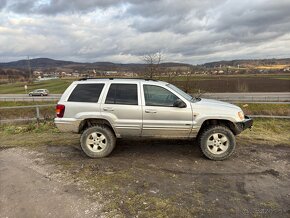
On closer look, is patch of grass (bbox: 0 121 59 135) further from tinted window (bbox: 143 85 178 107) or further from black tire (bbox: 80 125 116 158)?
tinted window (bbox: 143 85 178 107)

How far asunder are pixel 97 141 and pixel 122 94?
1.19 m

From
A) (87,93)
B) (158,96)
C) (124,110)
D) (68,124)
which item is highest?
(87,93)

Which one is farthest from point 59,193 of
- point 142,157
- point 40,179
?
point 142,157

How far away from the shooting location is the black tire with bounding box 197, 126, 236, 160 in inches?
225

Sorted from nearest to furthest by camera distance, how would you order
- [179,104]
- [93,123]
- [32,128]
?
[179,104]
[93,123]
[32,128]

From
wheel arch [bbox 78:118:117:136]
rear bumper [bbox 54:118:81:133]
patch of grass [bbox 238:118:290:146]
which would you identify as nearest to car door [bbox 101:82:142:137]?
wheel arch [bbox 78:118:117:136]

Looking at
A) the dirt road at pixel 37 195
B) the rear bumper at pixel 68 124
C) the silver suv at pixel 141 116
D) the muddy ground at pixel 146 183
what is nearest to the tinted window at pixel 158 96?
the silver suv at pixel 141 116

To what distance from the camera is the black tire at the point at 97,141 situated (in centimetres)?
595

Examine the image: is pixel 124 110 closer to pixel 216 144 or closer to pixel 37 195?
pixel 216 144

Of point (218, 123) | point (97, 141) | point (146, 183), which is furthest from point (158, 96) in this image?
point (146, 183)

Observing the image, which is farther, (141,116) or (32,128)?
(32,128)

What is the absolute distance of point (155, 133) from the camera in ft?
19.2

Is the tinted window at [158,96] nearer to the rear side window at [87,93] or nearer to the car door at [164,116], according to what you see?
the car door at [164,116]

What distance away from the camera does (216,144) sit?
577 cm
